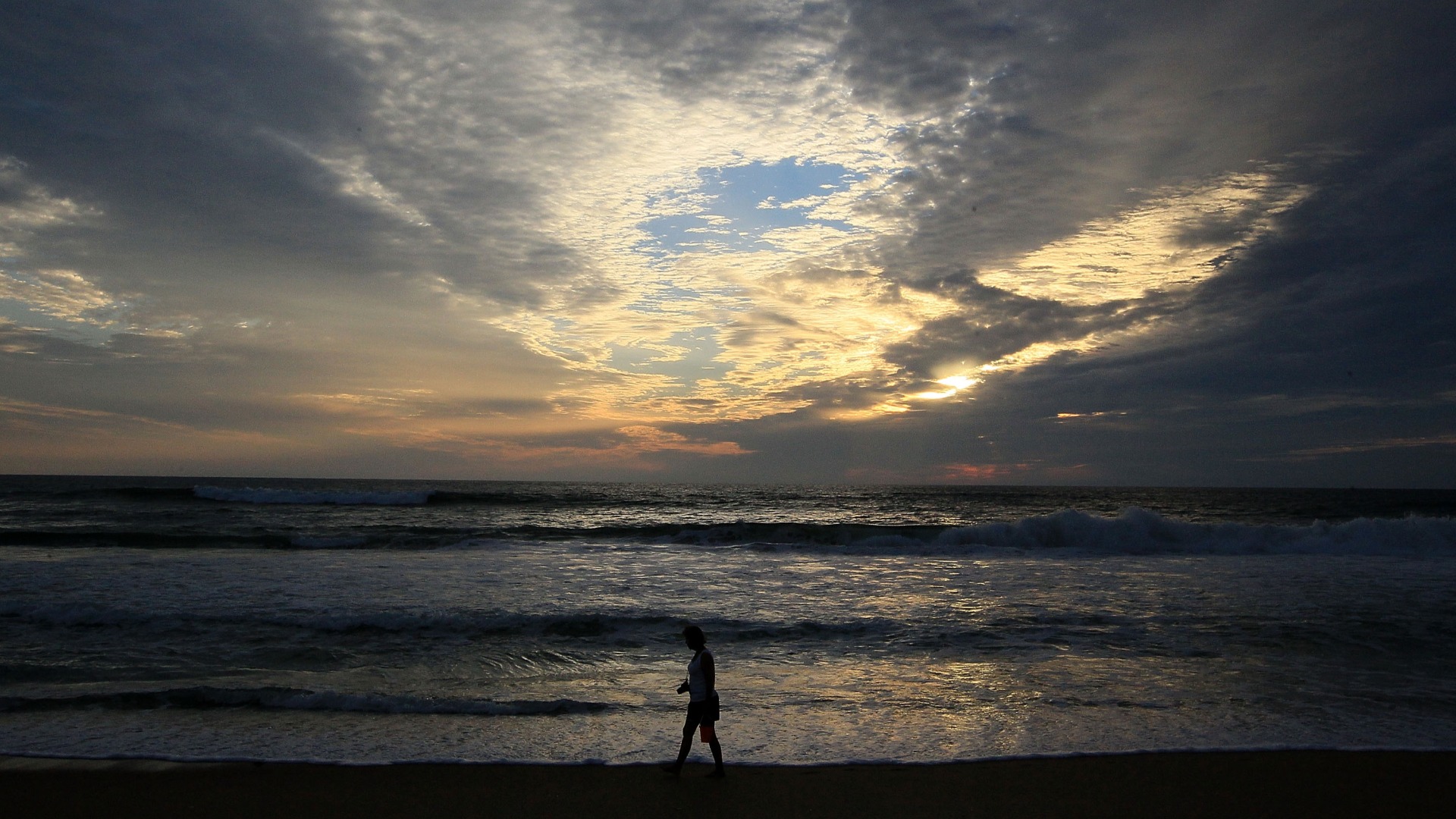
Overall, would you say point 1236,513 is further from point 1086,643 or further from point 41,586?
point 41,586

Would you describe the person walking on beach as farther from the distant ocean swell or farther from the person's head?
the distant ocean swell

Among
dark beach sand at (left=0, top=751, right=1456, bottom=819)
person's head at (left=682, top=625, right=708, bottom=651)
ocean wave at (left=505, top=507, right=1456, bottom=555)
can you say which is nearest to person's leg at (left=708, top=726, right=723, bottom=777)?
dark beach sand at (left=0, top=751, right=1456, bottom=819)

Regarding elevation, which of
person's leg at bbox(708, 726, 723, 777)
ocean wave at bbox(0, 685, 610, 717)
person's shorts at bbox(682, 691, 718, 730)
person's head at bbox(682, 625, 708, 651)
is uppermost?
person's head at bbox(682, 625, 708, 651)

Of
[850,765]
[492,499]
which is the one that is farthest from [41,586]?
[492,499]

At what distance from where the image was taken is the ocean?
752cm

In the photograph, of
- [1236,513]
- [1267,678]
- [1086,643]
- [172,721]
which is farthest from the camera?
[1236,513]

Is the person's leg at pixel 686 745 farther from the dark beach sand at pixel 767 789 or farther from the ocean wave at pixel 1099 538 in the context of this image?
the ocean wave at pixel 1099 538

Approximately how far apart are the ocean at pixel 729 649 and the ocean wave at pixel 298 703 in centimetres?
3

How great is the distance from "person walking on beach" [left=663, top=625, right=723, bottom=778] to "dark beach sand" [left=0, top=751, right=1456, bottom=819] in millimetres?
184

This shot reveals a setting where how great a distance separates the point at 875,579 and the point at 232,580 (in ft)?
49.5

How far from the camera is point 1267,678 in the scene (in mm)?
9602

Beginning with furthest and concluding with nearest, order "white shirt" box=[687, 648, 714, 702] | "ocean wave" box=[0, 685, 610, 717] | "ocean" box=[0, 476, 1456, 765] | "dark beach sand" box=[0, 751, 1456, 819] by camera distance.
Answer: "ocean wave" box=[0, 685, 610, 717] → "ocean" box=[0, 476, 1456, 765] → "white shirt" box=[687, 648, 714, 702] → "dark beach sand" box=[0, 751, 1456, 819]

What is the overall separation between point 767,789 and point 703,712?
829 millimetres

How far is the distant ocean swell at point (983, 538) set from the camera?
24.5 m
